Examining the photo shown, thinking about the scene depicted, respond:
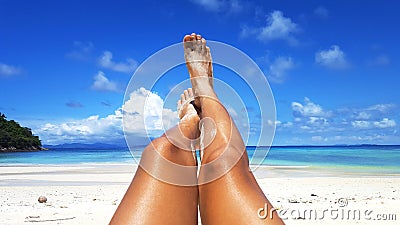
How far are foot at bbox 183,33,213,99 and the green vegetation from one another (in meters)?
39.8

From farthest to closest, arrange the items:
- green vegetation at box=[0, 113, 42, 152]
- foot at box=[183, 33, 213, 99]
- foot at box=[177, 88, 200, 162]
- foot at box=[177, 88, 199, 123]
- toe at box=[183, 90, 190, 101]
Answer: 1. green vegetation at box=[0, 113, 42, 152]
2. toe at box=[183, 90, 190, 101]
3. foot at box=[183, 33, 213, 99]
4. foot at box=[177, 88, 199, 123]
5. foot at box=[177, 88, 200, 162]

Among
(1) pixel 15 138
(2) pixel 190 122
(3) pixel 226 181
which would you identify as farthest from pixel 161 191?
(1) pixel 15 138

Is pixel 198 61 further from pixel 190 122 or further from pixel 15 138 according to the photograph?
pixel 15 138

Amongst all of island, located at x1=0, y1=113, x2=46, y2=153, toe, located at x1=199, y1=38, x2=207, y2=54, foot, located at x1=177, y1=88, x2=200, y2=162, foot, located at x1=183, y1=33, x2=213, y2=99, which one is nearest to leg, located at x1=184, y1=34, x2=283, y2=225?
foot, located at x1=177, y1=88, x2=200, y2=162

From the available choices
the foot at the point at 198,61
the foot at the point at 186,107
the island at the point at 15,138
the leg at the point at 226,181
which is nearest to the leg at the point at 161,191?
the leg at the point at 226,181

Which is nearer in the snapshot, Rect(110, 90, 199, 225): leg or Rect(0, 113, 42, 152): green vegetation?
Rect(110, 90, 199, 225): leg

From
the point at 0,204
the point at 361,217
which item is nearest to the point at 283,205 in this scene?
the point at 361,217

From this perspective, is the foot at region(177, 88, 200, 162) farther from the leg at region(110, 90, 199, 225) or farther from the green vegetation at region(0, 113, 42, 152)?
the green vegetation at region(0, 113, 42, 152)

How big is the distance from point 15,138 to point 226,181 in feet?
142

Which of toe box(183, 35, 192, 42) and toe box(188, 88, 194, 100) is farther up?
toe box(183, 35, 192, 42)

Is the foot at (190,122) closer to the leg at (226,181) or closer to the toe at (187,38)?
the leg at (226,181)

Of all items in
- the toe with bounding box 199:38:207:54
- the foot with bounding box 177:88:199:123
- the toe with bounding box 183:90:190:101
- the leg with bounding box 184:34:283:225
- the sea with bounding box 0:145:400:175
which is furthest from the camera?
the sea with bounding box 0:145:400:175

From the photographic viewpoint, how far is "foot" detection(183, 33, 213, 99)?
10.1 ft

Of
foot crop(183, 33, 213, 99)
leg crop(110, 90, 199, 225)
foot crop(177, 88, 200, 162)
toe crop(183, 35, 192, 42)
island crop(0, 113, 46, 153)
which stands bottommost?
leg crop(110, 90, 199, 225)
